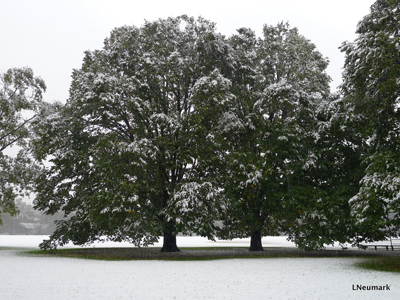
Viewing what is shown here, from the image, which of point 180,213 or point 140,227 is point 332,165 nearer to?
point 180,213

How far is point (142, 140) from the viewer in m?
18.3

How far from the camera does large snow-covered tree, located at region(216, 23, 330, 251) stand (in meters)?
20.0

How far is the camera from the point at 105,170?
1864 cm

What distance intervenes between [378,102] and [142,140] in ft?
38.5

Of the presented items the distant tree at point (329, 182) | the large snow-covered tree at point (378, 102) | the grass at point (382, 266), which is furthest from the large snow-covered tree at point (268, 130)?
the grass at point (382, 266)

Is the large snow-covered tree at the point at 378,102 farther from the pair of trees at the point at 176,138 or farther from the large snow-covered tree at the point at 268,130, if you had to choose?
the pair of trees at the point at 176,138

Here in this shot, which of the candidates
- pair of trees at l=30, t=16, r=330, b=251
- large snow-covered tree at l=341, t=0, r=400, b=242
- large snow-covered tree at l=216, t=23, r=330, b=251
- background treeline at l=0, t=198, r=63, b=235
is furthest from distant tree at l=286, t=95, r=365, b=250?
background treeline at l=0, t=198, r=63, b=235

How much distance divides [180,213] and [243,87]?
9.72 metres

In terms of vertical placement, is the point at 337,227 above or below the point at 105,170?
below

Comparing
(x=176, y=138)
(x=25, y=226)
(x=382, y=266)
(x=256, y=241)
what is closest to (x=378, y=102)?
(x=382, y=266)

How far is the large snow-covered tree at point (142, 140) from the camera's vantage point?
18078 millimetres

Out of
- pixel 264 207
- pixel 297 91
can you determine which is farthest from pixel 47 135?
pixel 297 91

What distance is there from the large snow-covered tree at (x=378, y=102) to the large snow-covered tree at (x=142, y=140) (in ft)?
22.2

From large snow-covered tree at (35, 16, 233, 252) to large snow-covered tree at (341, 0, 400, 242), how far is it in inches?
266
